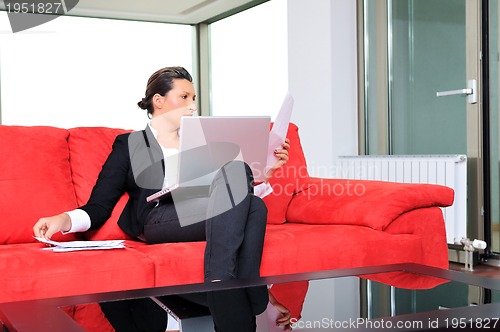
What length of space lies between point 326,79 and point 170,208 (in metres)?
2.59

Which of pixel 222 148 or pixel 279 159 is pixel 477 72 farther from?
pixel 222 148

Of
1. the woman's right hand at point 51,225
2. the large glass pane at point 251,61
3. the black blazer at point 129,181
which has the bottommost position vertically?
the woman's right hand at point 51,225

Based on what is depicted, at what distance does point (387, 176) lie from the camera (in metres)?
4.15

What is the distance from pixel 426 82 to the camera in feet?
13.7

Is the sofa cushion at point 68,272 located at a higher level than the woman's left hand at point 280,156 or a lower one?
lower

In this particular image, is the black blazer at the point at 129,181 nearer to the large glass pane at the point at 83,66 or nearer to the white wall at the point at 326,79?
the white wall at the point at 326,79

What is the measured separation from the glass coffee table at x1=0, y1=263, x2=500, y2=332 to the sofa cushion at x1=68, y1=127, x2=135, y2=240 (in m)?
1.02

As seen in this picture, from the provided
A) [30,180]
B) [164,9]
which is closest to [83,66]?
[164,9]

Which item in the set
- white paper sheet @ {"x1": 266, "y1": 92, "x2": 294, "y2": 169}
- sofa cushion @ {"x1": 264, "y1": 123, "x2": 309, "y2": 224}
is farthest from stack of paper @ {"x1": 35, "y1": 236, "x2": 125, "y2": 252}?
sofa cushion @ {"x1": 264, "y1": 123, "x2": 309, "y2": 224}

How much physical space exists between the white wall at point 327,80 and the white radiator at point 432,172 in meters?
0.25

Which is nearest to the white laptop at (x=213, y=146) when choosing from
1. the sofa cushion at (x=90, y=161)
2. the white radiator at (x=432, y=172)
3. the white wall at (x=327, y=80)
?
the sofa cushion at (x=90, y=161)

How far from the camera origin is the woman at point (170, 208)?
6.41 feet

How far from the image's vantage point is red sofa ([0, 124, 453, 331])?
1777 mm

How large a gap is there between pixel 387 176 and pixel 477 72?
2.81 feet
